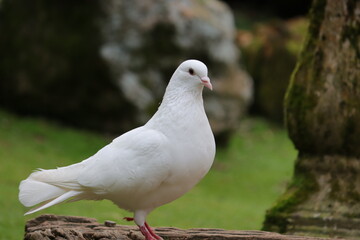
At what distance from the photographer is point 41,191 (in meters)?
4.19

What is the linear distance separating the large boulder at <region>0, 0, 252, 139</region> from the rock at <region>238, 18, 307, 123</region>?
2749 mm

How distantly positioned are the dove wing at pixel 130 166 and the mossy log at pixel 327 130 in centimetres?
159

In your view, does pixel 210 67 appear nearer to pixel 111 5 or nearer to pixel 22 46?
pixel 111 5

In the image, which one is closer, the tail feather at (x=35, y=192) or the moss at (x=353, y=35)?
the tail feather at (x=35, y=192)

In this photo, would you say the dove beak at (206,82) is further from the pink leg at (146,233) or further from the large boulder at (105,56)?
the large boulder at (105,56)

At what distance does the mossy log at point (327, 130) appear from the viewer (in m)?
5.13

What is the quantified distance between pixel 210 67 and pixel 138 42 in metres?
1.13

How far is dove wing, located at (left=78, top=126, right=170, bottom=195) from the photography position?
3.94m

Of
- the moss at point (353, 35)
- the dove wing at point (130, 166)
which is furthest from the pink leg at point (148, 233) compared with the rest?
the moss at point (353, 35)

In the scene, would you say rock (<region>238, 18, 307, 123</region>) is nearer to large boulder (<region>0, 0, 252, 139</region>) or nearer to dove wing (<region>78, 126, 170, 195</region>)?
large boulder (<region>0, 0, 252, 139</region>)

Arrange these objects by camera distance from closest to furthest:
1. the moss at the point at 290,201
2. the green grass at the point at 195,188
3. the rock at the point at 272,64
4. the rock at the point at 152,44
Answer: the moss at the point at 290,201 → the green grass at the point at 195,188 → the rock at the point at 152,44 → the rock at the point at 272,64

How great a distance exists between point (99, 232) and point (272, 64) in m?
9.85

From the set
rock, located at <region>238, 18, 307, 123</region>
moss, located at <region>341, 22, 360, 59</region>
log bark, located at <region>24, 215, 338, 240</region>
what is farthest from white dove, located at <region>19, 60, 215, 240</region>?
rock, located at <region>238, 18, 307, 123</region>

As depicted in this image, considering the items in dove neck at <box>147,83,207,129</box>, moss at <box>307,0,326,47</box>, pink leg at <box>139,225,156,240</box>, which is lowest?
pink leg at <box>139,225,156,240</box>
